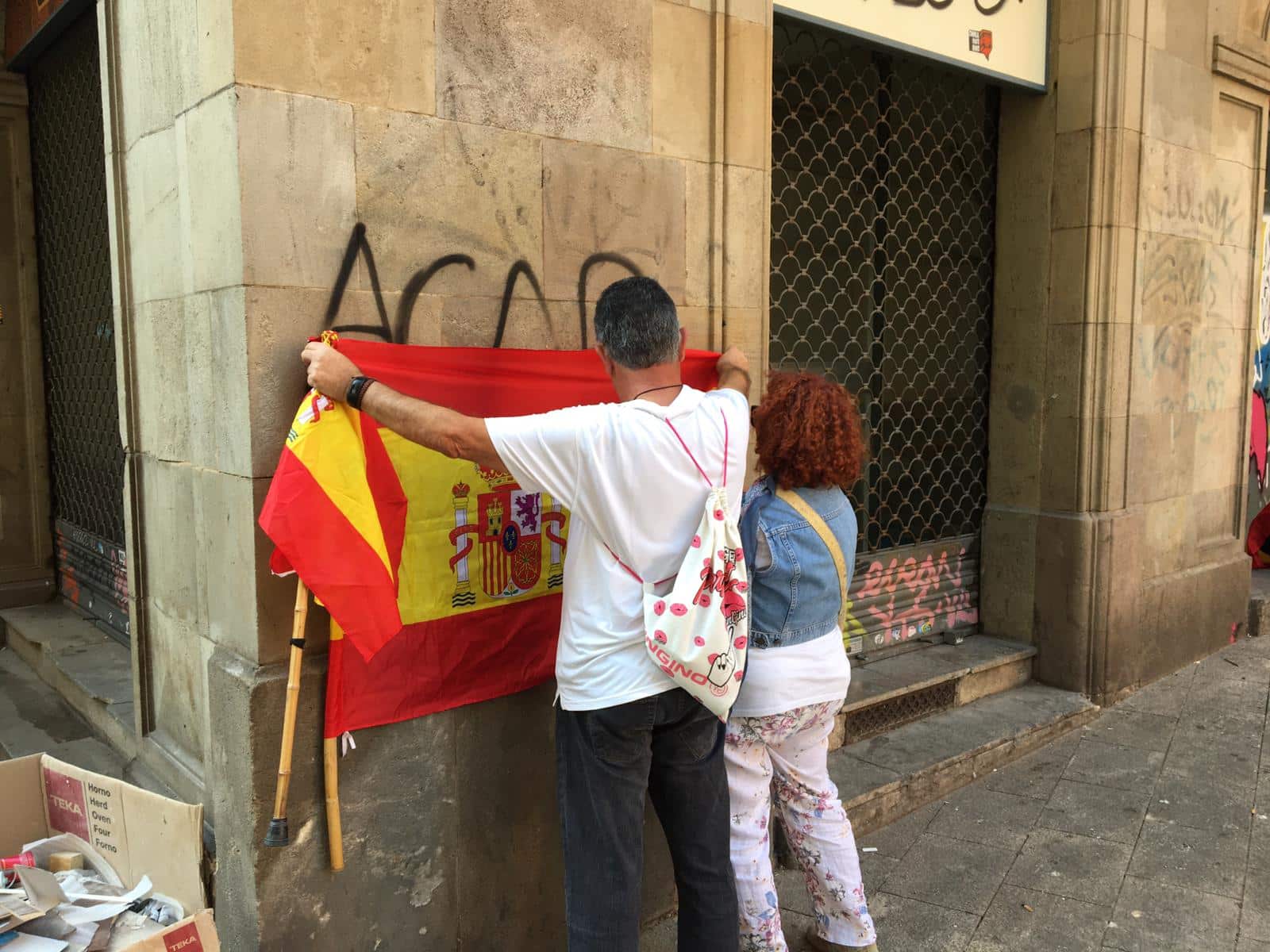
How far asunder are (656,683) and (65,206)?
4923mm

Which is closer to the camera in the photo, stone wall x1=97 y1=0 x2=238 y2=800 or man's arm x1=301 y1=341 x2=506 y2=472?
man's arm x1=301 y1=341 x2=506 y2=472

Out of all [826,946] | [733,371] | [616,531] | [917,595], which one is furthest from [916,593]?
[616,531]

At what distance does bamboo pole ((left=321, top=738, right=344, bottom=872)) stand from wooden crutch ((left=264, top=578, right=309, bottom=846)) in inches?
5.6

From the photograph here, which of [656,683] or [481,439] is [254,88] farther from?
[656,683]

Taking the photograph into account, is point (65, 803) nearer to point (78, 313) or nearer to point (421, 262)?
point (421, 262)

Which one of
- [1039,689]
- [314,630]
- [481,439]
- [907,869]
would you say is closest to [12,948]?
[314,630]

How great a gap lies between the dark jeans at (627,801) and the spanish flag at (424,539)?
1.70 feet

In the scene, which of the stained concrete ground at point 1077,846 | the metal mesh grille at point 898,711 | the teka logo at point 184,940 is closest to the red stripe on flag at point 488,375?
the teka logo at point 184,940

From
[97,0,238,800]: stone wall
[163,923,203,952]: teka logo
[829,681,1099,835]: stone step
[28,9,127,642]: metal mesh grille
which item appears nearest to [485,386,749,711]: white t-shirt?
[97,0,238,800]: stone wall

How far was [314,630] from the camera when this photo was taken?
9.52 ft

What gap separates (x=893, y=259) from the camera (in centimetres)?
590

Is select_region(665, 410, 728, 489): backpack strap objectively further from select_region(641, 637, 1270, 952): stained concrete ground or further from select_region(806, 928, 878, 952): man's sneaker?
select_region(641, 637, 1270, 952): stained concrete ground

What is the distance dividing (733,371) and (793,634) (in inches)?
37.3

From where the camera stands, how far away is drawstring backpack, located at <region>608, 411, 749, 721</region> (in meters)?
2.61
